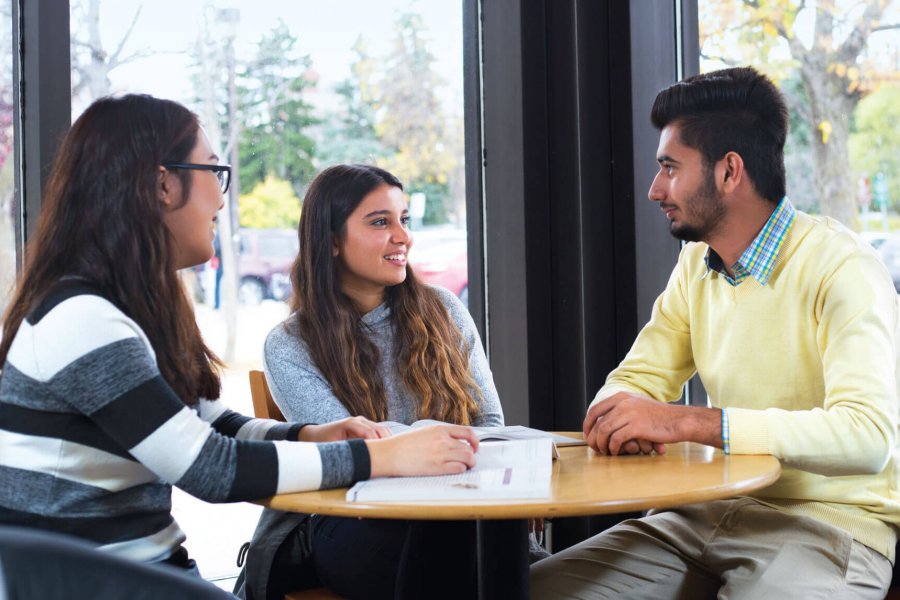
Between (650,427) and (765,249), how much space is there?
505mm

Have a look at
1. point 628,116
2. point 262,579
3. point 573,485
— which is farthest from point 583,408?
point 573,485

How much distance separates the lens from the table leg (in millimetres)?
1626

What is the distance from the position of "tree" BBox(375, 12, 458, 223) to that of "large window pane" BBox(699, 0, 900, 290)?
43.3 inches

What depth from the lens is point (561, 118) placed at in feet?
11.2

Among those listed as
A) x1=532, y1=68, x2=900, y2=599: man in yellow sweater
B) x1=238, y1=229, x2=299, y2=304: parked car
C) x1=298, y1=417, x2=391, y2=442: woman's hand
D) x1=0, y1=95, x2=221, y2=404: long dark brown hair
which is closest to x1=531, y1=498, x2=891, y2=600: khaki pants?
x1=532, y1=68, x2=900, y2=599: man in yellow sweater

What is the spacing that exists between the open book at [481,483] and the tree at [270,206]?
1754 mm

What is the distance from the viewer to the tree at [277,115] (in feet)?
10.7

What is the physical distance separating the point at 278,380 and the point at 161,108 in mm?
887

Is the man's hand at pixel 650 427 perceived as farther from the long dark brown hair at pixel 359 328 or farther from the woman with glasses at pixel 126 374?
the long dark brown hair at pixel 359 328

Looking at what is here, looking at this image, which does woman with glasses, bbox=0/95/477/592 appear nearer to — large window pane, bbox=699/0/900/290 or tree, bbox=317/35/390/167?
large window pane, bbox=699/0/900/290

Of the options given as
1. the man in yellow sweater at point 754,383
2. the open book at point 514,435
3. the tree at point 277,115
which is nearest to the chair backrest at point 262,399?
the open book at point 514,435

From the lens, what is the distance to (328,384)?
245 centimetres

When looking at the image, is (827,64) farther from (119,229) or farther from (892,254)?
(119,229)

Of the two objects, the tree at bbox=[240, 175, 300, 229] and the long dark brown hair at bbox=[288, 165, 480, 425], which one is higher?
the tree at bbox=[240, 175, 300, 229]
